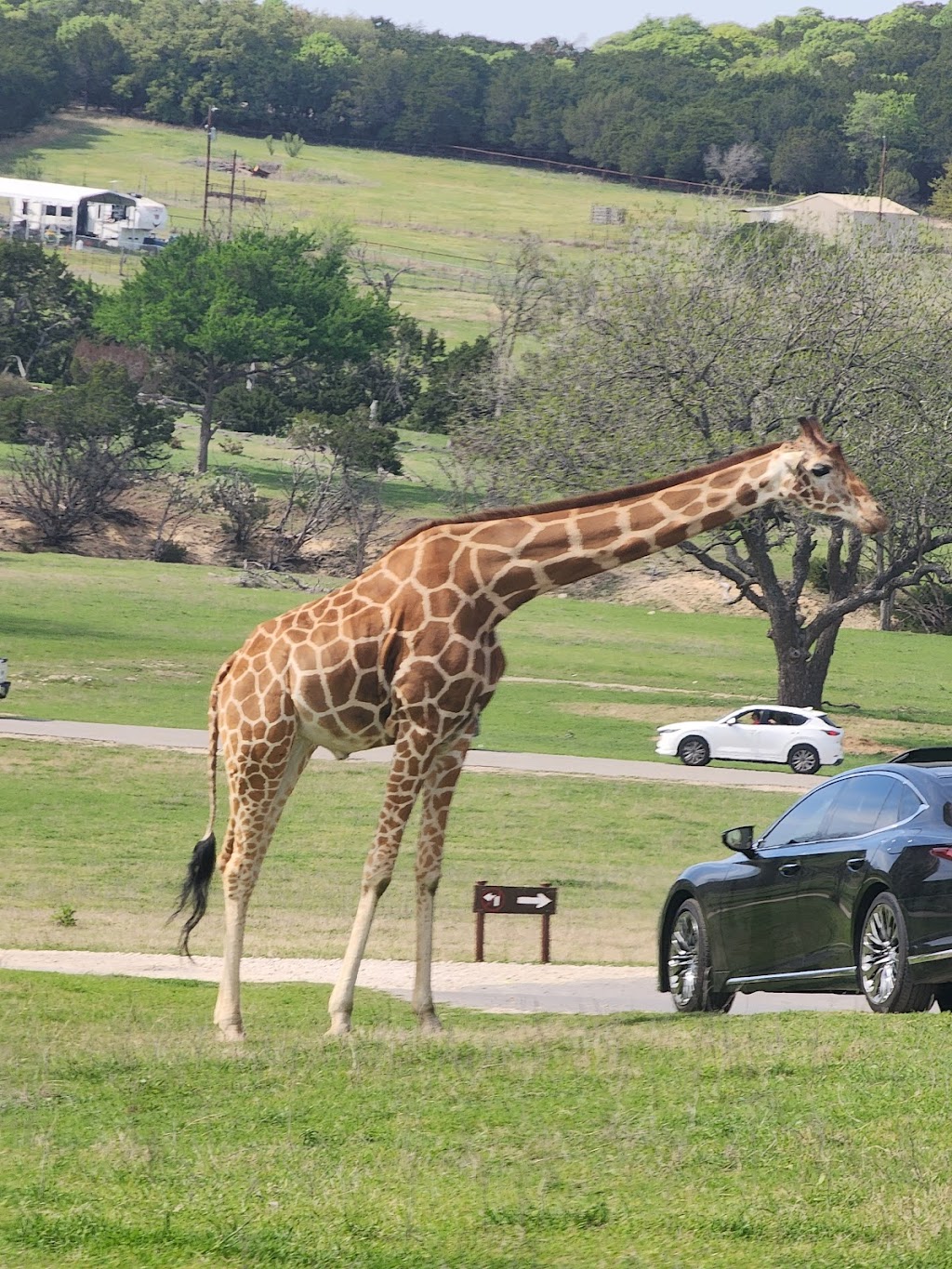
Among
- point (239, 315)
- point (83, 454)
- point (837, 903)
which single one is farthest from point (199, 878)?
point (239, 315)

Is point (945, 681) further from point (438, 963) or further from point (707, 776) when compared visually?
point (438, 963)

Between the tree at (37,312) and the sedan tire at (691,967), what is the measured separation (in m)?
83.2

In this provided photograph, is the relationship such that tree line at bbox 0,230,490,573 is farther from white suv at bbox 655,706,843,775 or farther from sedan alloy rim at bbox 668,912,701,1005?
sedan alloy rim at bbox 668,912,701,1005

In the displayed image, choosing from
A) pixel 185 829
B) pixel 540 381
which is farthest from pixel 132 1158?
pixel 540 381

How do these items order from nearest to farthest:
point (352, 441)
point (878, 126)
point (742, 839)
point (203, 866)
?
point (742, 839)
point (203, 866)
point (352, 441)
point (878, 126)

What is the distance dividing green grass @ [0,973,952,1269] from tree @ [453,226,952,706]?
31.1m

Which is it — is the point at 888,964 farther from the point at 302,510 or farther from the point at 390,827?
the point at 302,510

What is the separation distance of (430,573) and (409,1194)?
619 centimetres

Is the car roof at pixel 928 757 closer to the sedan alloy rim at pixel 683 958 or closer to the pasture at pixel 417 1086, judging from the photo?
the sedan alloy rim at pixel 683 958

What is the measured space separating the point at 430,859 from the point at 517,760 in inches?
976

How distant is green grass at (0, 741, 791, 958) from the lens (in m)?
22.0

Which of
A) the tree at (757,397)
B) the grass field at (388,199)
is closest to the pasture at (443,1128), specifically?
the tree at (757,397)

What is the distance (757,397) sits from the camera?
4366cm

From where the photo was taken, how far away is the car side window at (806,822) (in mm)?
13273
